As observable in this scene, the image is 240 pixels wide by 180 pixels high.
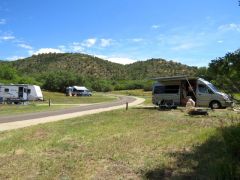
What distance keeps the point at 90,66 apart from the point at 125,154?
136248 mm

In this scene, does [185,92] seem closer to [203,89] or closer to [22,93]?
[203,89]

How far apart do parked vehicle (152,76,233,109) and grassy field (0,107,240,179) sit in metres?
12.5

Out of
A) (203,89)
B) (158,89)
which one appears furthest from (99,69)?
(203,89)

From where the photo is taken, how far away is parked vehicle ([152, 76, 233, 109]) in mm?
27938

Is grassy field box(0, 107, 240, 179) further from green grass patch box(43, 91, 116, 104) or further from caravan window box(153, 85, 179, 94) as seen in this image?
green grass patch box(43, 91, 116, 104)

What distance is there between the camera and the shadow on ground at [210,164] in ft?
25.4

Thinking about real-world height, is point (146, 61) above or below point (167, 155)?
above

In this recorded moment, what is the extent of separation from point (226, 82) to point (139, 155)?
508cm

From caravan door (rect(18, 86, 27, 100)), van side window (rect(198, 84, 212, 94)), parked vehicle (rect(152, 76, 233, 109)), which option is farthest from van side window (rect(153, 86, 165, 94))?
caravan door (rect(18, 86, 27, 100))

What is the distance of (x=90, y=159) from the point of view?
34.0 ft

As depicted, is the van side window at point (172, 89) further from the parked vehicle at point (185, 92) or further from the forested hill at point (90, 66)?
the forested hill at point (90, 66)

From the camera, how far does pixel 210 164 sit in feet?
28.7

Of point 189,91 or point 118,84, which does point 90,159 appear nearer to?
point 189,91

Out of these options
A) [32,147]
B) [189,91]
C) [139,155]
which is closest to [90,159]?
[139,155]
